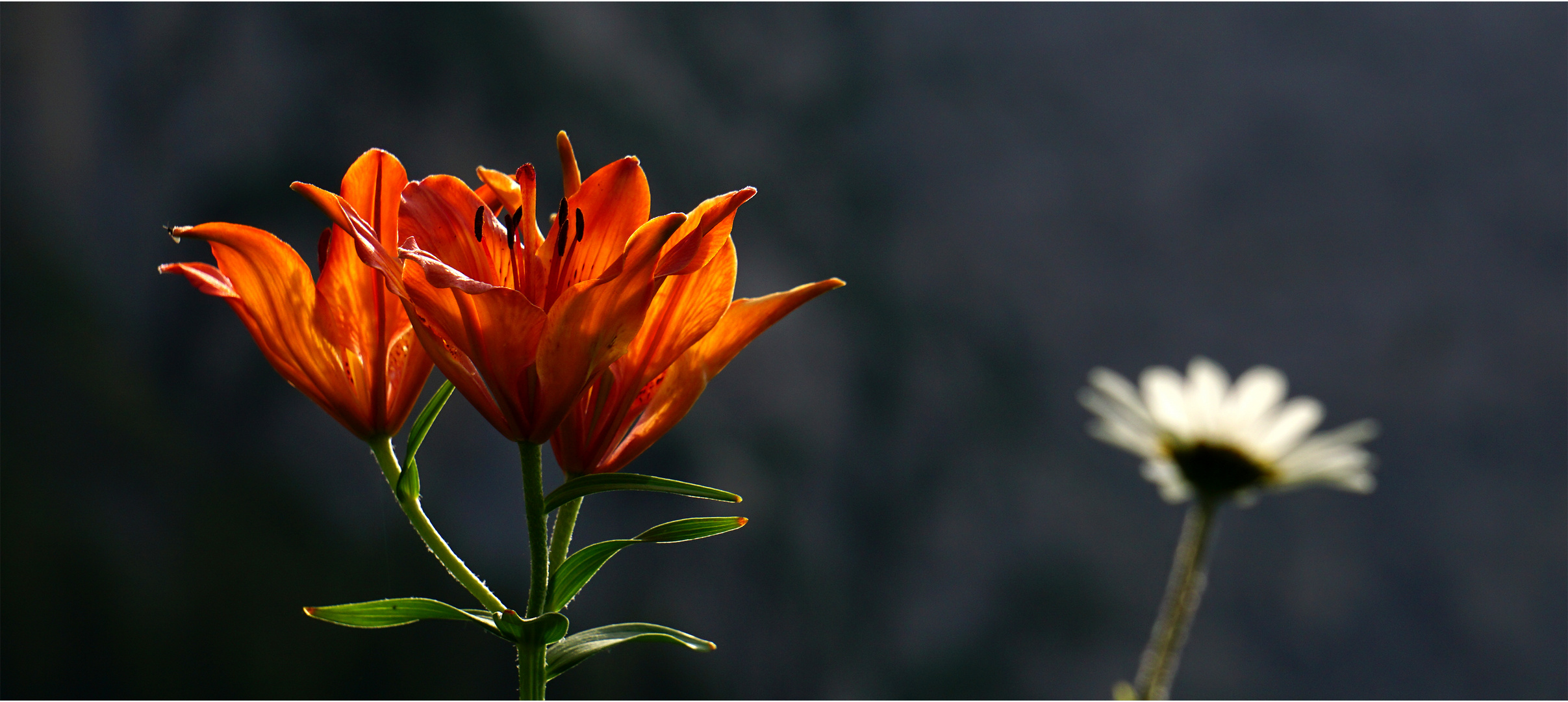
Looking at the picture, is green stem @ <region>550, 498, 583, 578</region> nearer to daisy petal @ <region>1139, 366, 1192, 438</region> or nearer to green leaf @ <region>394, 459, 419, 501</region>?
green leaf @ <region>394, 459, 419, 501</region>

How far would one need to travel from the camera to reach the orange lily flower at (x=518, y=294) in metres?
0.16

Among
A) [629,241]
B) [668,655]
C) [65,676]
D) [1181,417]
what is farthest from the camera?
[668,655]

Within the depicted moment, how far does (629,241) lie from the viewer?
0.16m

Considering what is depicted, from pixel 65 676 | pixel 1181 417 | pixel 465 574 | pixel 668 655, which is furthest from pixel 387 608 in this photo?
pixel 668 655

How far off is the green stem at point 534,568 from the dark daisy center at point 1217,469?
18.8 inches

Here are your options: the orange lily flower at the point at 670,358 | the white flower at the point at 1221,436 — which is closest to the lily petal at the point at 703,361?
the orange lily flower at the point at 670,358

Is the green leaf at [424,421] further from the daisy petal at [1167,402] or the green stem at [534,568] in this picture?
the daisy petal at [1167,402]

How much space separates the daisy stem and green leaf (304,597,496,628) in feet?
0.96

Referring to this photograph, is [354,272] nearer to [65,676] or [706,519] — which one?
[706,519]

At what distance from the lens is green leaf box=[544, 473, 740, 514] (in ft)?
0.57

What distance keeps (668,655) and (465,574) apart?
207 cm

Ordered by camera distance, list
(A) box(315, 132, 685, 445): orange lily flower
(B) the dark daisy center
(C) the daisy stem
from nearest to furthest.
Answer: (A) box(315, 132, 685, 445): orange lily flower
(C) the daisy stem
(B) the dark daisy center

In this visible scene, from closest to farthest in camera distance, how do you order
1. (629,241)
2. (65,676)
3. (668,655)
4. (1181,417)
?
(629,241) < (1181,417) < (65,676) < (668,655)

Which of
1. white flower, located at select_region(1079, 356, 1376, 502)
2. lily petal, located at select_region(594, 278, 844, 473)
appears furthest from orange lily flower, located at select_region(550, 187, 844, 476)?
white flower, located at select_region(1079, 356, 1376, 502)
